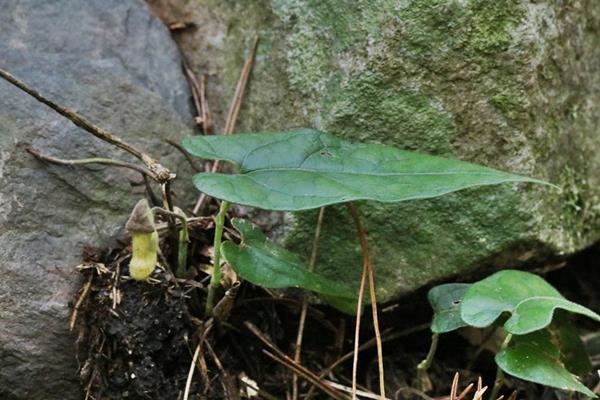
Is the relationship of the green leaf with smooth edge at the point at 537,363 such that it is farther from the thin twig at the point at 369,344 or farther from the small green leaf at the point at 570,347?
the thin twig at the point at 369,344

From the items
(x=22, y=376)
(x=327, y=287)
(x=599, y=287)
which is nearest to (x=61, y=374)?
(x=22, y=376)

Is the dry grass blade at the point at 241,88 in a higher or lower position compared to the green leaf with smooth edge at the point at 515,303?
higher

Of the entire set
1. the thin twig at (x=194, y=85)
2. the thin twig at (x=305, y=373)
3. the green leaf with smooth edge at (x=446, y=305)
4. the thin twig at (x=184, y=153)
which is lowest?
the thin twig at (x=305, y=373)

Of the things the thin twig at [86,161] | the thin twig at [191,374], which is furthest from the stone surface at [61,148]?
the thin twig at [191,374]

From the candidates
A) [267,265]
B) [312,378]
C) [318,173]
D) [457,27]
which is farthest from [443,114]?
[312,378]

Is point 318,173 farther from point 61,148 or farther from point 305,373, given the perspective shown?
point 61,148

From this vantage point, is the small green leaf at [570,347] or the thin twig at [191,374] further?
the small green leaf at [570,347]

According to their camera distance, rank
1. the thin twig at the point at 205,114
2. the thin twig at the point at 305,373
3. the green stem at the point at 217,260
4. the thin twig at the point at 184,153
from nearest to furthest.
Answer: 1. the green stem at the point at 217,260
2. the thin twig at the point at 305,373
3. the thin twig at the point at 184,153
4. the thin twig at the point at 205,114
